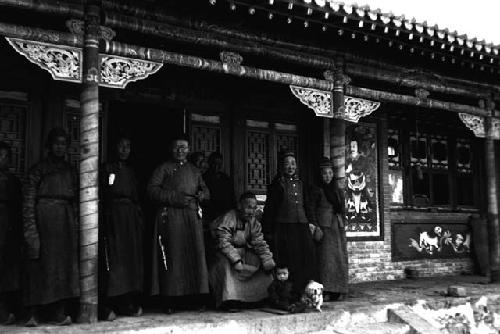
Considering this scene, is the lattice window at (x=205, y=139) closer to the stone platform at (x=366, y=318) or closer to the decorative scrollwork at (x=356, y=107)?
the decorative scrollwork at (x=356, y=107)

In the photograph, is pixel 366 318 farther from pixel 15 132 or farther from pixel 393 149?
pixel 15 132

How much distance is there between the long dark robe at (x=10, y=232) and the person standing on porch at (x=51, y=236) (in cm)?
17

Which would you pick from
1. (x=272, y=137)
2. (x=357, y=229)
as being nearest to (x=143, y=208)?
(x=272, y=137)

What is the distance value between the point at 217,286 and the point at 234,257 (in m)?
0.38

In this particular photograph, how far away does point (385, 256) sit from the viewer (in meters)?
10.0

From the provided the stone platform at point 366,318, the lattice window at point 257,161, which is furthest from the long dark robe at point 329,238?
the lattice window at point 257,161

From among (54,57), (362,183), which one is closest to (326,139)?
(362,183)

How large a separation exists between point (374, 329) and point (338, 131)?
9.06 ft

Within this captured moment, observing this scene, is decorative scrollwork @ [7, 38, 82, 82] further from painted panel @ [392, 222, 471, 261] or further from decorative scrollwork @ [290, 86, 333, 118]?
painted panel @ [392, 222, 471, 261]

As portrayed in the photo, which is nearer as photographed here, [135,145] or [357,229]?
[135,145]

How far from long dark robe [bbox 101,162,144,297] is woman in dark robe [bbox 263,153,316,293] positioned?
5.31 ft

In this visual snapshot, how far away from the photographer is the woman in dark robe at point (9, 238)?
5.70m

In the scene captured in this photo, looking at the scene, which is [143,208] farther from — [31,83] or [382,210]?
[382,210]

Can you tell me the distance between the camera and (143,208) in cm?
703
